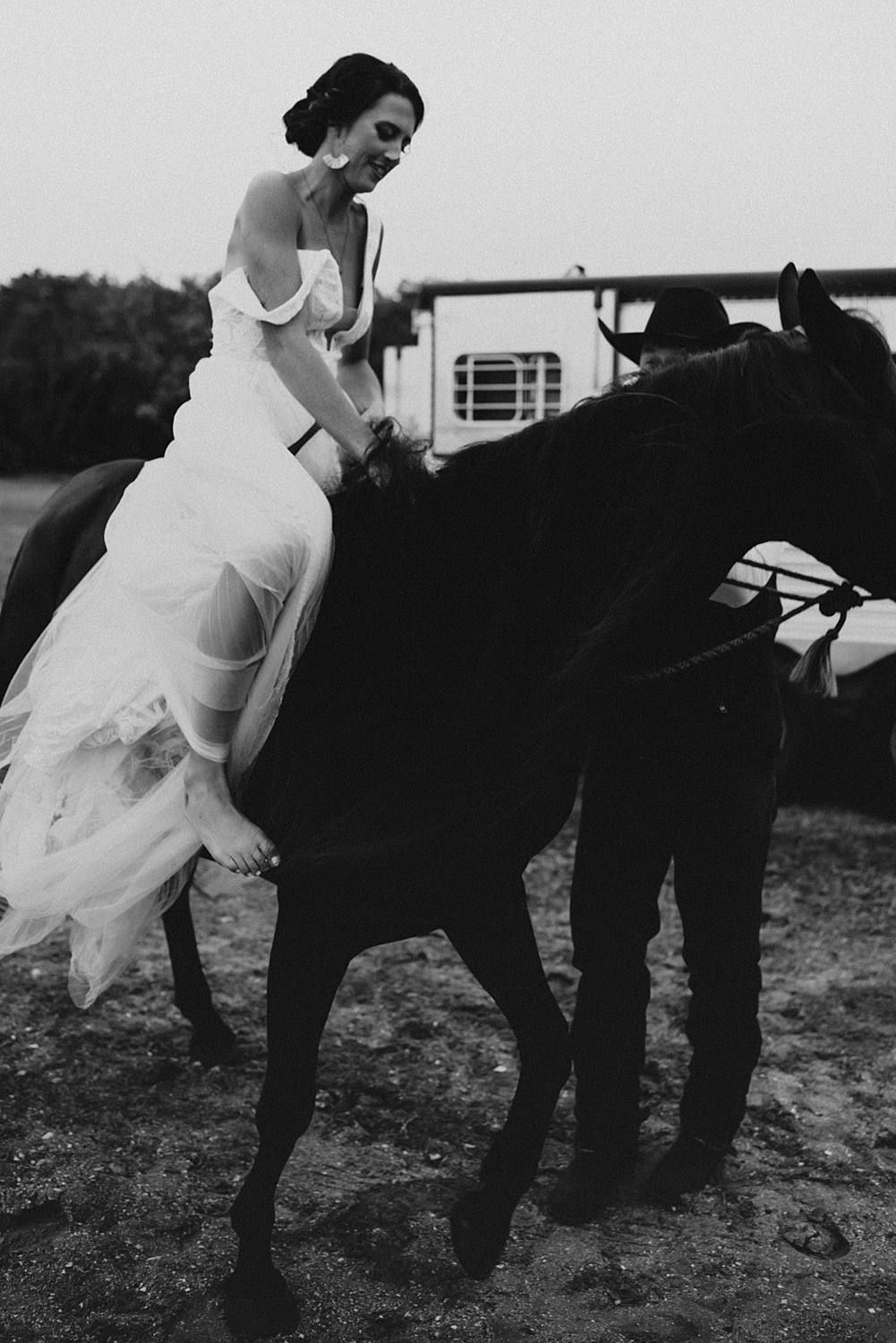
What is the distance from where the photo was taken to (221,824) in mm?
2139

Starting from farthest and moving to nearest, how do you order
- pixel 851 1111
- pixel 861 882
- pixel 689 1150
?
pixel 861 882
pixel 851 1111
pixel 689 1150

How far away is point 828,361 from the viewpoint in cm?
186

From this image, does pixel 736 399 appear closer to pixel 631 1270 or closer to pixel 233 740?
pixel 233 740

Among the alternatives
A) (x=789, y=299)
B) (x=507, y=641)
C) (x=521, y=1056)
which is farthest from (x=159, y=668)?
(x=789, y=299)

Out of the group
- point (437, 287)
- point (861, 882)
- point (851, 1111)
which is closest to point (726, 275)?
point (437, 287)

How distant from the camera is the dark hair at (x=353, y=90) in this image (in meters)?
2.14

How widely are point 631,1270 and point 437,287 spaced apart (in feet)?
20.0

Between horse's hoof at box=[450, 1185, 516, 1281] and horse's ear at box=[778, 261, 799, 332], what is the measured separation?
182cm

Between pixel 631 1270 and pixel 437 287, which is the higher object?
Result: pixel 437 287

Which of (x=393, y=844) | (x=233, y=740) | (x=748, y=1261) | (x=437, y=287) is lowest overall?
(x=748, y=1261)

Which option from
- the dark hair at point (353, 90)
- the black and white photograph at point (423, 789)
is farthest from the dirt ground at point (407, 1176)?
the dark hair at point (353, 90)

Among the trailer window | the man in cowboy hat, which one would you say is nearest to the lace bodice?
the man in cowboy hat

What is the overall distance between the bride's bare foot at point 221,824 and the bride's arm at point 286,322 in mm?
679

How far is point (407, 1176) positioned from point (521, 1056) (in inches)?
28.3
